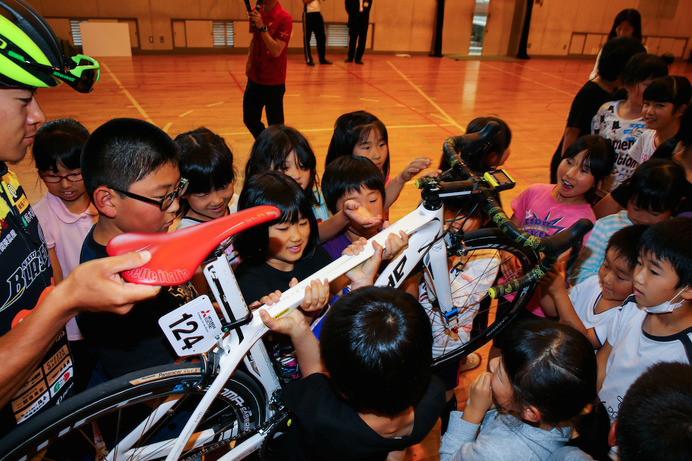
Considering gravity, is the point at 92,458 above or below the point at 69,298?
below

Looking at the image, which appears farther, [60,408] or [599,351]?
[599,351]

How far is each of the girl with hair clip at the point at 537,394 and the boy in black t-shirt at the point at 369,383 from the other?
190 millimetres

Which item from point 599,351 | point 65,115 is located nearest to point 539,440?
point 599,351

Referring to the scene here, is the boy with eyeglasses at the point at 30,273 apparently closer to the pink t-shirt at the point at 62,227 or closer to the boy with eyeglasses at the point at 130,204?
the boy with eyeglasses at the point at 130,204

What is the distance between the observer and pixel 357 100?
7527 millimetres

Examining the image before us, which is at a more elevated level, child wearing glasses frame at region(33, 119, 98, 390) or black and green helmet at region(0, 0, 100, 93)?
black and green helmet at region(0, 0, 100, 93)

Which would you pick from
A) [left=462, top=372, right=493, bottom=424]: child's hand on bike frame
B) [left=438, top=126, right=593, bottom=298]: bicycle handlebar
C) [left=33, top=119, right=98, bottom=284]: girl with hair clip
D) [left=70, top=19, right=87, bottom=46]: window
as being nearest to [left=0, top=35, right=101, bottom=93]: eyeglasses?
[left=33, top=119, right=98, bottom=284]: girl with hair clip

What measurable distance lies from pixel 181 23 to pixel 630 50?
1014cm

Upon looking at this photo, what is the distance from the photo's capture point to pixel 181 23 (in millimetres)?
10539

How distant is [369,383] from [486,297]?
135cm

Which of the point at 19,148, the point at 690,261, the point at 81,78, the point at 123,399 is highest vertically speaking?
the point at 81,78

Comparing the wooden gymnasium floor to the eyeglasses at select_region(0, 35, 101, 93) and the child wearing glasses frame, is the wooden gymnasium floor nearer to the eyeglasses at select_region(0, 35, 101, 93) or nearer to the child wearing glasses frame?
the child wearing glasses frame

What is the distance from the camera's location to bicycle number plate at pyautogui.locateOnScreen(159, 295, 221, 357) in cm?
124

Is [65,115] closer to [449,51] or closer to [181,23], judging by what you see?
[181,23]
